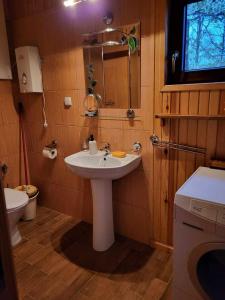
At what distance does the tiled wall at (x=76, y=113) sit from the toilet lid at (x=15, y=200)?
0.51 m

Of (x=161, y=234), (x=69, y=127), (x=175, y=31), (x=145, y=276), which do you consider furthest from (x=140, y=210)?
(x=175, y=31)

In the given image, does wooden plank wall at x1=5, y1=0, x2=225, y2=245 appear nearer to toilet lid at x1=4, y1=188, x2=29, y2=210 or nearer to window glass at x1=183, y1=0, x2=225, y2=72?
window glass at x1=183, y1=0, x2=225, y2=72

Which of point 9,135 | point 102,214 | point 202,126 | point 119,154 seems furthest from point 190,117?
point 9,135

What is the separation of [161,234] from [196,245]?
83 centimetres

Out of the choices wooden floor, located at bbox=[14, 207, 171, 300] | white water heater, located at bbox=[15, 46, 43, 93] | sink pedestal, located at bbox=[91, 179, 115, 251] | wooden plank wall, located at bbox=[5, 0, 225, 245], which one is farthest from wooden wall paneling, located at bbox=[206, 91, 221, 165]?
white water heater, located at bbox=[15, 46, 43, 93]

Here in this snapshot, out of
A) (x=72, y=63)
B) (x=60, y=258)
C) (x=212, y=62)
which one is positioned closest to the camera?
(x=212, y=62)

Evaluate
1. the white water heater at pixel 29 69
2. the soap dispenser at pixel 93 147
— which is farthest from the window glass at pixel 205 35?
the white water heater at pixel 29 69

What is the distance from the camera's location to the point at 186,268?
1.19m

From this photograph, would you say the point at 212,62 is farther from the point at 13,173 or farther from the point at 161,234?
the point at 13,173

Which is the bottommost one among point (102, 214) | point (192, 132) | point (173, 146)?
point (102, 214)

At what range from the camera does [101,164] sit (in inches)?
74.5

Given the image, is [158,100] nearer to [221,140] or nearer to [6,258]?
[221,140]

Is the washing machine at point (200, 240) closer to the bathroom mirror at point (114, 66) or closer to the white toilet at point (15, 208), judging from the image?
the bathroom mirror at point (114, 66)

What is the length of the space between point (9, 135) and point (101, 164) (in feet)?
3.99
